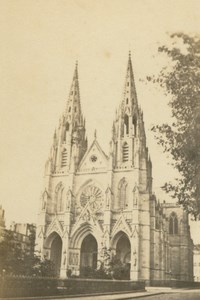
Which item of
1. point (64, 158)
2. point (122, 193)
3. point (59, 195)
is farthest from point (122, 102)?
point (59, 195)

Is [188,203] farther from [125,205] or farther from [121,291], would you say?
[125,205]

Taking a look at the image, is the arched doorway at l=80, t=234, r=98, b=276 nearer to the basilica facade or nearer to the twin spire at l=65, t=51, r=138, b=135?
the basilica facade

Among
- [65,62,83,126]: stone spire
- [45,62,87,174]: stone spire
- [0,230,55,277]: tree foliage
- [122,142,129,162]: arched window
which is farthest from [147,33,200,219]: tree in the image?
[65,62,83,126]: stone spire

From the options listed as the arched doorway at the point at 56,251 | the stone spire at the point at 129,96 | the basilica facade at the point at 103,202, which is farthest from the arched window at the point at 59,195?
the stone spire at the point at 129,96

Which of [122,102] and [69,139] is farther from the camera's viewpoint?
[122,102]

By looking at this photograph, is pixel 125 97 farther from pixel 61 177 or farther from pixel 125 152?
pixel 61 177

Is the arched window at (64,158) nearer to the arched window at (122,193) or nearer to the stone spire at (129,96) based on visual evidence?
the arched window at (122,193)
